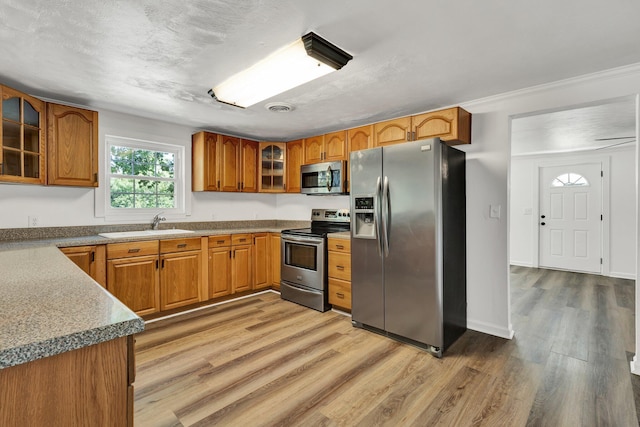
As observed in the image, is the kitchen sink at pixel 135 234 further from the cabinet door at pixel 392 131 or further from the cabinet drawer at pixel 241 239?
the cabinet door at pixel 392 131

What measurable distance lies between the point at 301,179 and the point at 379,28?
2644 millimetres

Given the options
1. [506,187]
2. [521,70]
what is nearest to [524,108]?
[521,70]

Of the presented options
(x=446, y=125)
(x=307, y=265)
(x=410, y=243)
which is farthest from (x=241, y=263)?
(x=446, y=125)

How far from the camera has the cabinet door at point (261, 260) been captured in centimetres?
420

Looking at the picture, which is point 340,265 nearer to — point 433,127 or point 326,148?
point 326,148

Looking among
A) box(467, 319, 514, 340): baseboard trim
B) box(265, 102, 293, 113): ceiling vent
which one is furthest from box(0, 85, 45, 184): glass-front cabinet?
box(467, 319, 514, 340): baseboard trim

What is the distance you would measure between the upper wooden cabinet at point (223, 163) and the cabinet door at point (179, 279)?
0.95 meters

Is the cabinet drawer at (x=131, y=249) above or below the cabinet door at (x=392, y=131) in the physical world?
below

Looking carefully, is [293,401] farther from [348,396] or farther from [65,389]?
[65,389]

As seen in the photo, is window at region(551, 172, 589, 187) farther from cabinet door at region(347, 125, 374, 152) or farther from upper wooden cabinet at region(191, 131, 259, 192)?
upper wooden cabinet at region(191, 131, 259, 192)

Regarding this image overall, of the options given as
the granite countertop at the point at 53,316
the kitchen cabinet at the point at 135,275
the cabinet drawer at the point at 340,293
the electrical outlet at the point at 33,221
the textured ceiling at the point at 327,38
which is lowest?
the cabinet drawer at the point at 340,293

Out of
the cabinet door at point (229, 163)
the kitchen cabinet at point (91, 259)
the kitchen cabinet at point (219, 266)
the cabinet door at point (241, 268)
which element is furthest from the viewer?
the cabinet door at point (229, 163)

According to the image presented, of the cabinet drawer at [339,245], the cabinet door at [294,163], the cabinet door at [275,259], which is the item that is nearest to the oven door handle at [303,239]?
the cabinet drawer at [339,245]

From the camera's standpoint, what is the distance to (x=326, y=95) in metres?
2.88
